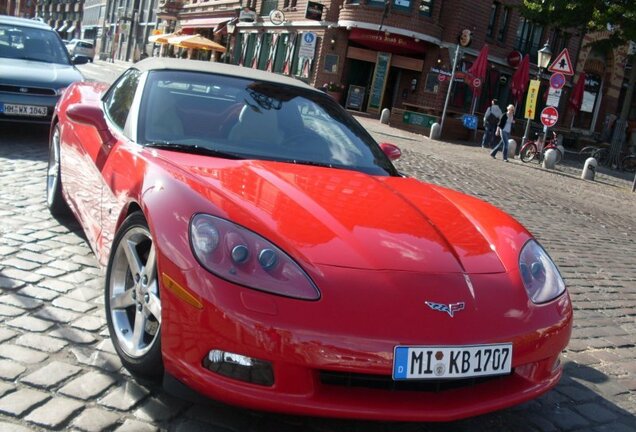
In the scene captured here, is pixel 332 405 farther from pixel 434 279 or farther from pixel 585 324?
pixel 585 324

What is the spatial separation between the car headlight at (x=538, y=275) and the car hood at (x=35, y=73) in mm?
6769

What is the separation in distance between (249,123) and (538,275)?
5.88 feet

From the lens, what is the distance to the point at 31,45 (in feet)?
30.1

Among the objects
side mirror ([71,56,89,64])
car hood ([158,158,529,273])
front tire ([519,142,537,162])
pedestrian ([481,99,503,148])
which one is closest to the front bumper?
car hood ([158,158,529,273])

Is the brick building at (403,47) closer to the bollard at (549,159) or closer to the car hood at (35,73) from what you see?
the bollard at (549,159)

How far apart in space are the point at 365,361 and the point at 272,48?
3656 cm

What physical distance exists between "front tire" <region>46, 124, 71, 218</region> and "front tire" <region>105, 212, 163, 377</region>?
2255 mm

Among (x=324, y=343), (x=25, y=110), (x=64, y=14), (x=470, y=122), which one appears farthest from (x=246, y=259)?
(x=64, y=14)

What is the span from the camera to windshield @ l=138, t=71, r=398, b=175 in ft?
11.3

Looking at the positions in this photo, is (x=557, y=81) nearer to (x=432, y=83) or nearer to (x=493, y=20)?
(x=432, y=83)

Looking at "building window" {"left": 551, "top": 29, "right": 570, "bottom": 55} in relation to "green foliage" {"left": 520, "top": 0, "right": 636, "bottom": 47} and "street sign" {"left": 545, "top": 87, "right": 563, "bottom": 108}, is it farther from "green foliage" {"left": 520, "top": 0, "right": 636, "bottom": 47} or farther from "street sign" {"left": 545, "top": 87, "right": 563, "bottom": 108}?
"street sign" {"left": 545, "top": 87, "right": 563, "bottom": 108}

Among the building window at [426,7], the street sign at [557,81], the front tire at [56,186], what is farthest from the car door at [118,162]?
the building window at [426,7]

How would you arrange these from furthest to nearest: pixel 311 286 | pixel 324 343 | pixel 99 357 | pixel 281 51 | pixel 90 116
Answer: pixel 281 51 < pixel 90 116 < pixel 99 357 < pixel 311 286 < pixel 324 343

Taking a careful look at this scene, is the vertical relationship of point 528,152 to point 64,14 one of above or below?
below
